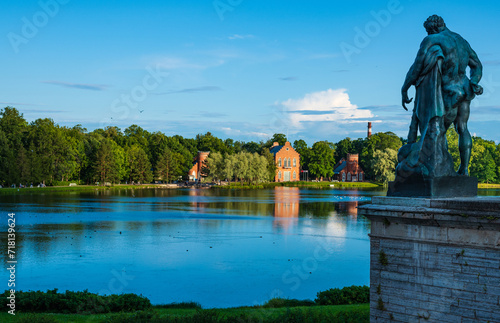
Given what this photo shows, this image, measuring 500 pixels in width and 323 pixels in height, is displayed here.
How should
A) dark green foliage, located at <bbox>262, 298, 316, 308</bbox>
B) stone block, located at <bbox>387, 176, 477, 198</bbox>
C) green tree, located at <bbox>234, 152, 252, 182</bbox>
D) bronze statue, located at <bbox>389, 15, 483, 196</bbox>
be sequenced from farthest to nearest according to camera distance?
green tree, located at <bbox>234, 152, 252, 182</bbox>
dark green foliage, located at <bbox>262, 298, 316, 308</bbox>
bronze statue, located at <bbox>389, 15, 483, 196</bbox>
stone block, located at <bbox>387, 176, 477, 198</bbox>

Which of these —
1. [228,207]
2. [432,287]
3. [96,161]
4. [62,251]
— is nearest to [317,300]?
[432,287]

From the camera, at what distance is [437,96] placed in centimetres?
720

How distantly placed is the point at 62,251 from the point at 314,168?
79007 mm

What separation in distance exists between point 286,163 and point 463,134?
87.1 meters

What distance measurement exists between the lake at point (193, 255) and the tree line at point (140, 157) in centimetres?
3021

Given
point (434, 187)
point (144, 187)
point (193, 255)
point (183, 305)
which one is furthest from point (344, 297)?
point (144, 187)

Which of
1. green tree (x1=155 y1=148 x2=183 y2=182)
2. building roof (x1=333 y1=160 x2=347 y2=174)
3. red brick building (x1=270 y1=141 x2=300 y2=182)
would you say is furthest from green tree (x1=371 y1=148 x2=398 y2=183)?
green tree (x1=155 y1=148 x2=183 y2=182)

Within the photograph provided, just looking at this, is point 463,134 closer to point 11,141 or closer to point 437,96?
point 437,96

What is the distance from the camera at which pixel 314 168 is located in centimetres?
9588

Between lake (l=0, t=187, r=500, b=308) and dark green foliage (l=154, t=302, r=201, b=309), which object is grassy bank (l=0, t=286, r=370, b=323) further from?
lake (l=0, t=187, r=500, b=308)

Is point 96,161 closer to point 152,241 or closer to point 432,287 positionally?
point 152,241

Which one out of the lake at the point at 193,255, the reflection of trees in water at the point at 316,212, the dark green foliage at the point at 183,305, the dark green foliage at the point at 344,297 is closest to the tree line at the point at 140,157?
the reflection of trees in water at the point at 316,212

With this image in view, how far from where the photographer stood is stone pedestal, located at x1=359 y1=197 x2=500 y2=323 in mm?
5938

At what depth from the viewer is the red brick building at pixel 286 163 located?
9381 cm
